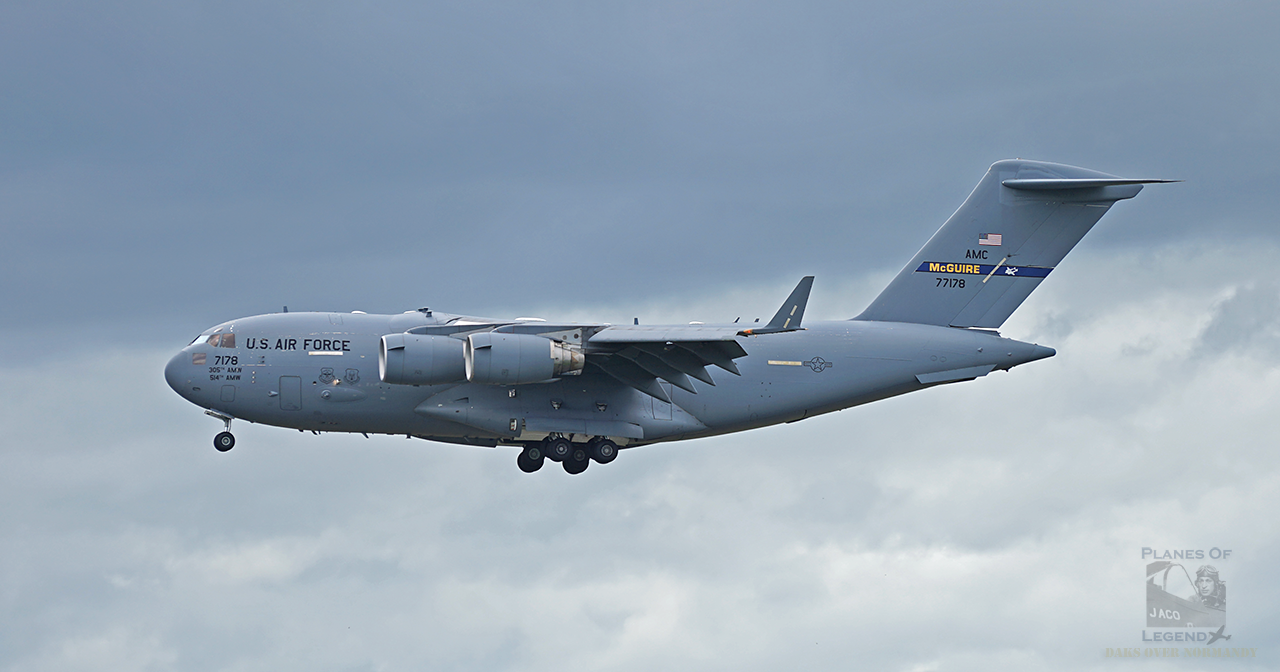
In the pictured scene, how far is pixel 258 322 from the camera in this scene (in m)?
23.6

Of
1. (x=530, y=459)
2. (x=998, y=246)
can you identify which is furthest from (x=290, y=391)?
(x=998, y=246)

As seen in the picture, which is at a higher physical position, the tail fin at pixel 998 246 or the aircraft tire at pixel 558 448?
the tail fin at pixel 998 246

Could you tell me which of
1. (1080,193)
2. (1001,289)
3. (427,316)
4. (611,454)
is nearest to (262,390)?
(427,316)

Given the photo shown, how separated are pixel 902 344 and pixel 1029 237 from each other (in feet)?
11.4

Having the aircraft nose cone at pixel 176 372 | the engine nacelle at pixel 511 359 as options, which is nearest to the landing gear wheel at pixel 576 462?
the engine nacelle at pixel 511 359

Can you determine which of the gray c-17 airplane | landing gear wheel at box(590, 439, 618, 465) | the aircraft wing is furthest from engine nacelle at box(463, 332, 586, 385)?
landing gear wheel at box(590, 439, 618, 465)

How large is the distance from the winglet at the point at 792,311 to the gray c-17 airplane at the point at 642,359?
0.02 m

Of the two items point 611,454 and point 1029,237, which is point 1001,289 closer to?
point 1029,237

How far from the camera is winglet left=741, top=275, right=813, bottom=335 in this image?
2047 centimetres

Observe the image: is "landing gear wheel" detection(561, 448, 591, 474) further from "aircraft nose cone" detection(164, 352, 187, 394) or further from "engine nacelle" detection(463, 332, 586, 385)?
"aircraft nose cone" detection(164, 352, 187, 394)

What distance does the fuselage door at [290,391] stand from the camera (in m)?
23.1

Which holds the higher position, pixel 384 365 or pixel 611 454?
pixel 384 365

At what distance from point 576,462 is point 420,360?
12.8 feet

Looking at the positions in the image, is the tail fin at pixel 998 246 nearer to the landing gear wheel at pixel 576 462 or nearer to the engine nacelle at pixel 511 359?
the landing gear wheel at pixel 576 462
